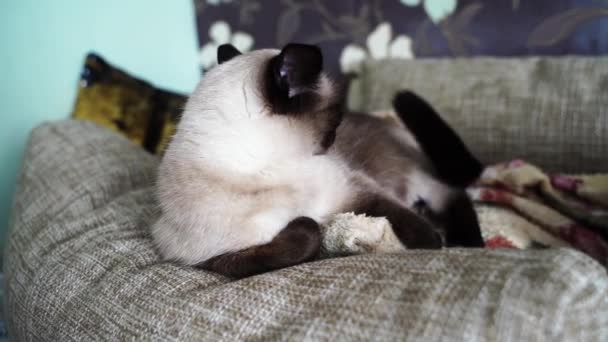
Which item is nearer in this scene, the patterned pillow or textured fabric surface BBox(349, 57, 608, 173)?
textured fabric surface BBox(349, 57, 608, 173)

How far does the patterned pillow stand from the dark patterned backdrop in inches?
14.7

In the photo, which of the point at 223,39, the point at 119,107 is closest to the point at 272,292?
the point at 119,107

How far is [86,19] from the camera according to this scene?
1.93 m

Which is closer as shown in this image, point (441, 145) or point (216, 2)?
point (441, 145)

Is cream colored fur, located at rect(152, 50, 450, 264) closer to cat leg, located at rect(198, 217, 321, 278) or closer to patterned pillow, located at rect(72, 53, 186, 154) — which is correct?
cat leg, located at rect(198, 217, 321, 278)

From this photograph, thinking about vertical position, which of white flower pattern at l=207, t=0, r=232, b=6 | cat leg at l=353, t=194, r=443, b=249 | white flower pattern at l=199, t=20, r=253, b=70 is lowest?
cat leg at l=353, t=194, r=443, b=249

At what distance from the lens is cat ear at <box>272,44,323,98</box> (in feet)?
2.72

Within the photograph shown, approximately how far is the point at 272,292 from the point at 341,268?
0.32ft

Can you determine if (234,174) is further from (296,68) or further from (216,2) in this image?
(216,2)

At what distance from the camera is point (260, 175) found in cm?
90

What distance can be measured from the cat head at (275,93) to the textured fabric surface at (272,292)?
0.29 m

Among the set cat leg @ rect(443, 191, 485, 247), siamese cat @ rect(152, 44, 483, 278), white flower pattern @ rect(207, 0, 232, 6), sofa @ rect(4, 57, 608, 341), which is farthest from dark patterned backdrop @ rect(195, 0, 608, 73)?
siamese cat @ rect(152, 44, 483, 278)

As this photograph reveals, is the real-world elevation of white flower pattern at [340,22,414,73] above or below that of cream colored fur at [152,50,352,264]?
above

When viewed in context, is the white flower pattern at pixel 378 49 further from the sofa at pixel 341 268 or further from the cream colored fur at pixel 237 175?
the cream colored fur at pixel 237 175
